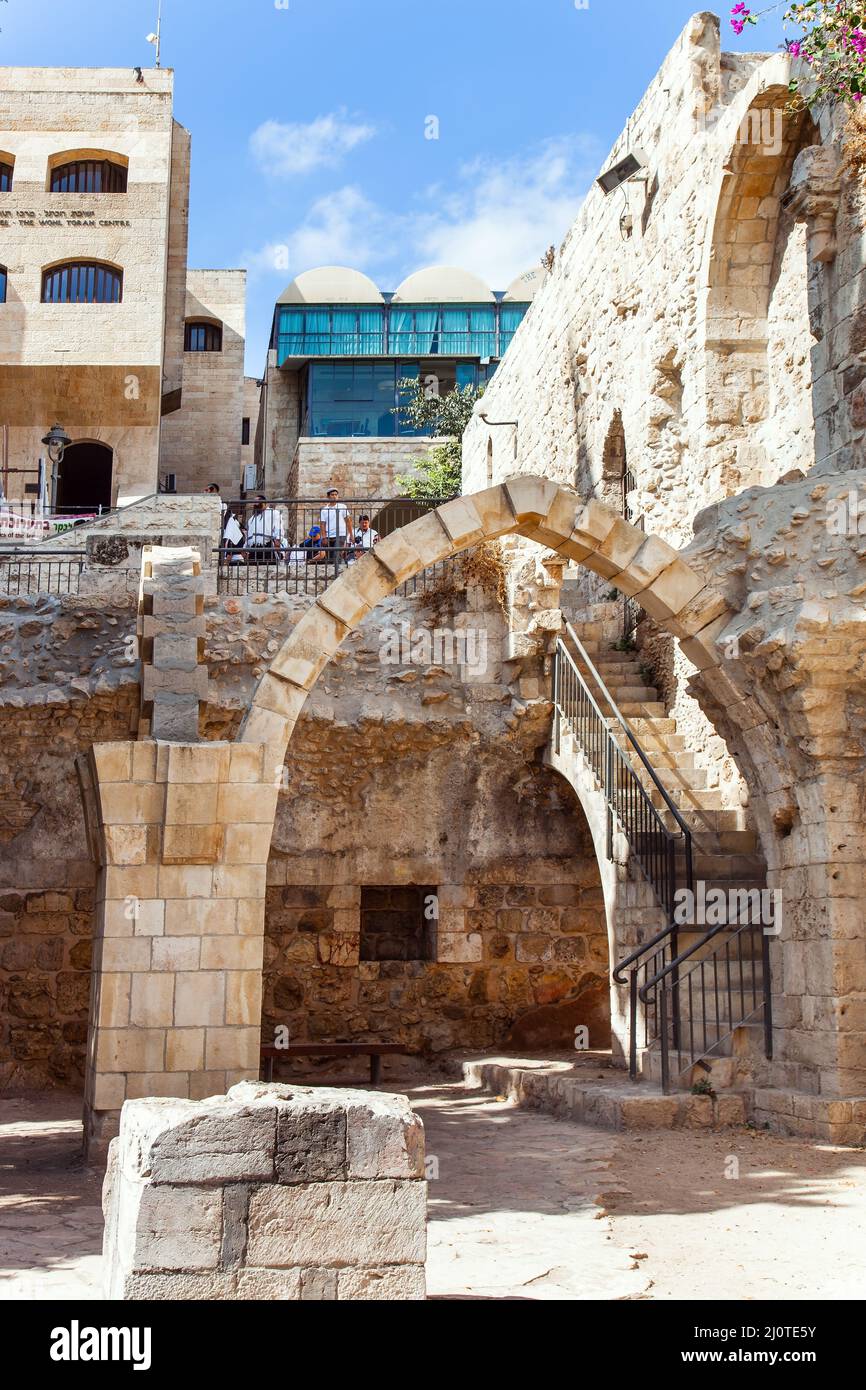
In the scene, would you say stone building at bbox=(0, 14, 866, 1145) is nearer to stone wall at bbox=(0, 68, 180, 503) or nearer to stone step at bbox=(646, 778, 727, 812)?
stone step at bbox=(646, 778, 727, 812)

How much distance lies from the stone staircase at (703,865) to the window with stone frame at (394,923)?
2.58m

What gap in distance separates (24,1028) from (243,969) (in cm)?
494

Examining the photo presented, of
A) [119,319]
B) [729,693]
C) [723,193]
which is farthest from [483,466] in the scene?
[729,693]

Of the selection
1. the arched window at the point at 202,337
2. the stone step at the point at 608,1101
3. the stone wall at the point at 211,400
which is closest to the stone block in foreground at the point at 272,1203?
the stone step at the point at 608,1101

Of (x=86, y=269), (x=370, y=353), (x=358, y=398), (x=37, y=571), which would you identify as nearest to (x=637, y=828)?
(x=37, y=571)

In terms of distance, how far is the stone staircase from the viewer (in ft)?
26.7

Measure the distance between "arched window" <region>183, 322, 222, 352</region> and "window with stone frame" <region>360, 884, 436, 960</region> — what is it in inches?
854

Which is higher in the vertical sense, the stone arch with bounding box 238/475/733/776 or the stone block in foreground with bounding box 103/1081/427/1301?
the stone arch with bounding box 238/475/733/776

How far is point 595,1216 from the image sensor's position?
5.83 metres

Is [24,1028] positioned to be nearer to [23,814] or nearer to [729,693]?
[23,814]

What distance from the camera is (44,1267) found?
4.84 meters

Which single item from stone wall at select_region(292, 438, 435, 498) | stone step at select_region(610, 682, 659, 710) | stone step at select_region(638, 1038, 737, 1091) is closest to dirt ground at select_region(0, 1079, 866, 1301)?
stone step at select_region(638, 1038, 737, 1091)

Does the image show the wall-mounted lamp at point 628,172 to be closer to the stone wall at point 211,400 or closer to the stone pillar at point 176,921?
the stone pillar at point 176,921

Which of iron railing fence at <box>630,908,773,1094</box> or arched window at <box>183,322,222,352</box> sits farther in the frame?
arched window at <box>183,322,222,352</box>
